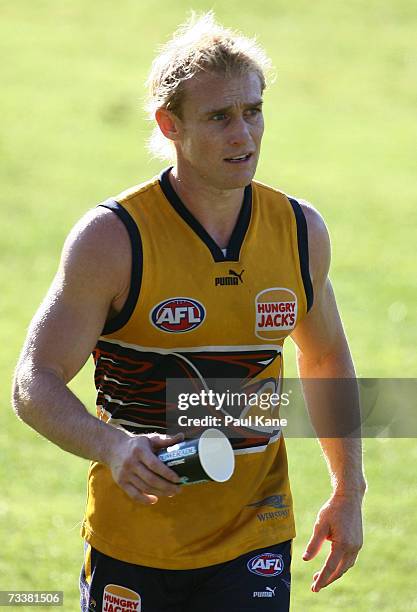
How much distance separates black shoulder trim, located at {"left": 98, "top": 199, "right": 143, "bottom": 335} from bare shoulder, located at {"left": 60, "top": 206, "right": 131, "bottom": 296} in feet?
0.06

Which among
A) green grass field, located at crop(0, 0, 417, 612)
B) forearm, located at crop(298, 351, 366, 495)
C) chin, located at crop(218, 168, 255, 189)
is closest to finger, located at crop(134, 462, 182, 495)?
chin, located at crop(218, 168, 255, 189)

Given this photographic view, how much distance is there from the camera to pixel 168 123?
14.9ft

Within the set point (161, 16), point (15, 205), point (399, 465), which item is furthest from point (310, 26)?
point (399, 465)

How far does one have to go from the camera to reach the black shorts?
4.40 m

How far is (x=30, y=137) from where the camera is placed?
22422mm

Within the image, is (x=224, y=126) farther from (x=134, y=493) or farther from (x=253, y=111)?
(x=134, y=493)

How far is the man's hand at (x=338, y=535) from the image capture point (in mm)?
4582

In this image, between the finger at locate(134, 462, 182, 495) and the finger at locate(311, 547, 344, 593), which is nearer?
the finger at locate(134, 462, 182, 495)

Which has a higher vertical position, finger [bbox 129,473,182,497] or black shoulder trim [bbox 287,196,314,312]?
black shoulder trim [bbox 287,196,314,312]

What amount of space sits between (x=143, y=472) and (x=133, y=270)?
2.65ft

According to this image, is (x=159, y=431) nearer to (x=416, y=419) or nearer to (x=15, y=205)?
(x=416, y=419)

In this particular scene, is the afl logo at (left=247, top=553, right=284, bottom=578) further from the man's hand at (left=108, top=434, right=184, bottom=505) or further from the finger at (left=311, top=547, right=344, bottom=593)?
the man's hand at (left=108, top=434, right=184, bottom=505)

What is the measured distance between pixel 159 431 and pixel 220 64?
121cm

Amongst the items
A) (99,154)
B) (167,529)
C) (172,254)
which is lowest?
(167,529)
